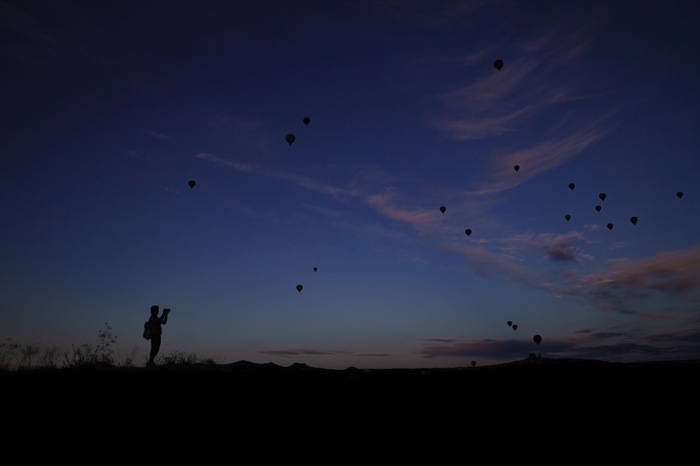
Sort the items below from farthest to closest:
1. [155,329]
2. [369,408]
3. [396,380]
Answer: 1. [155,329]
2. [396,380]
3. [369,408]

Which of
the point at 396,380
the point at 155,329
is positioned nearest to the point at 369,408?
the point at 396,380

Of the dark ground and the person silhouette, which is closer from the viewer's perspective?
the dark ground

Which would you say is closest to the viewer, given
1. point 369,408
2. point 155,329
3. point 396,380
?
point 369,408

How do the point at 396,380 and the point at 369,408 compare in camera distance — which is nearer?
the point at 369,408

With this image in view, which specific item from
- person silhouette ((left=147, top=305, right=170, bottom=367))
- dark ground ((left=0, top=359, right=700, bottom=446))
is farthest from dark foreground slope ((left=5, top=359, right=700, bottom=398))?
person silhouette ((left=147, top=305, right=170, bottom=367))

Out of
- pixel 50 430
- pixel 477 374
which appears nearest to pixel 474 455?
pixel 50 430

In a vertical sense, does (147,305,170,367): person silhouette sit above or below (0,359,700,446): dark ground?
above

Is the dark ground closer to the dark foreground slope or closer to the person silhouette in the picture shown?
the dark foreground slope

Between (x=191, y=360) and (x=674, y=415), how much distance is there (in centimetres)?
1527

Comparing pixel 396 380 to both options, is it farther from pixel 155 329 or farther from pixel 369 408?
pixel 155 329

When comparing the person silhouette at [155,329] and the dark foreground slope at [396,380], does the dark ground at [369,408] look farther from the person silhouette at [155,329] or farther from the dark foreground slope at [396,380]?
the person silhouette at [155,329]

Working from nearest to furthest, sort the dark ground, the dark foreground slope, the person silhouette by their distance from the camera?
1. the dark ground
2. the dark foreground slope
3. the person silhouette

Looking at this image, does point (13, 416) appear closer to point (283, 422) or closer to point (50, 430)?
point (50, 430)

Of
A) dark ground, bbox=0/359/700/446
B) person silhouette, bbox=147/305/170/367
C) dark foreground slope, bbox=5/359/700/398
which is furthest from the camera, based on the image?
person silhouette, bbox=147/305/170/367
